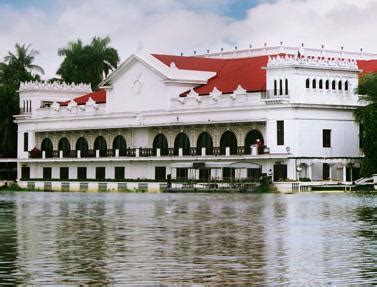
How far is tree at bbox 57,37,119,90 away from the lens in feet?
446

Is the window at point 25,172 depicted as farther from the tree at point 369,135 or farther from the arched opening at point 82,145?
the tree at point 369,135

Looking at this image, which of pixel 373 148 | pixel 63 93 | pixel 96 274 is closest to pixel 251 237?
pixel 96 274

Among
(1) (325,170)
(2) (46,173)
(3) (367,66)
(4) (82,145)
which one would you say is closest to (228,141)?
(1) (325,170)

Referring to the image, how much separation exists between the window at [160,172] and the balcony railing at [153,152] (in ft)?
3.71

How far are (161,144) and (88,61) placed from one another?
1260 inches

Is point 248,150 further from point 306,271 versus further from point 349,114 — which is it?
point 306,271

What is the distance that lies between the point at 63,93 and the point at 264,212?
76457mm

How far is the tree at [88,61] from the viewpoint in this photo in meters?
136

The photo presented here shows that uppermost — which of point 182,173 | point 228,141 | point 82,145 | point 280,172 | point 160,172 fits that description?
point 82,145

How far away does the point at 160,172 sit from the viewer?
10550cm

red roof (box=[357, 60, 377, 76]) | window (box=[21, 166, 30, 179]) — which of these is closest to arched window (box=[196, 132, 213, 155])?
red roof (box=[357, 60, 377, 76])

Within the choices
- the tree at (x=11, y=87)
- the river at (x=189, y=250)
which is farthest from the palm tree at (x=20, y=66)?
the river at (x=189, y=250)

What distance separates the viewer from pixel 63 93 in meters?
124

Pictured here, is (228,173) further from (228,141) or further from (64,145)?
(64,145)
